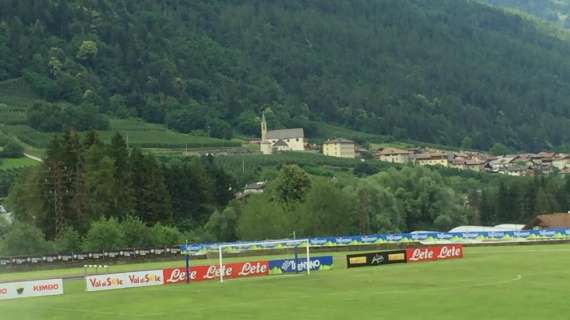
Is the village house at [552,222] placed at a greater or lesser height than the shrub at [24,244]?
lesser

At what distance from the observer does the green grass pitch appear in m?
59.5

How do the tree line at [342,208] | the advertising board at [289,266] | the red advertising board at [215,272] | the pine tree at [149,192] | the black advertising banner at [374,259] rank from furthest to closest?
the pine tree at [149,192] < the tree line at [342,208] < the black advertising banner at [374,259] < the advertising board at [289,266] < the red advertising board at [215,272]

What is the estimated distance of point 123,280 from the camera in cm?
8331

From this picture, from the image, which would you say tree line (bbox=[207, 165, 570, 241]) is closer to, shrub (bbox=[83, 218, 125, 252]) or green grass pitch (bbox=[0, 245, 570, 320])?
shrub (bbox=[83, 218, 125, 252])

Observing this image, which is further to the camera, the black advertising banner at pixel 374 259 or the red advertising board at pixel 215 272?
the black advertising banner at pixel 374 259

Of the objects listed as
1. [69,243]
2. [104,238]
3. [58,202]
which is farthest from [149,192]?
[104,238]

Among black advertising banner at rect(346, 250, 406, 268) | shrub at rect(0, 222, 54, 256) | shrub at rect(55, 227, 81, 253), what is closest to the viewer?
black advertising banner at rect(346, 250, 406, 268)

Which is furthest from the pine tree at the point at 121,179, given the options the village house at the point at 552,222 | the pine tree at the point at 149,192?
the village house at the point at 552,222

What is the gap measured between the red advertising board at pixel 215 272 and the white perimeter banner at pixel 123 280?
39.7 inches

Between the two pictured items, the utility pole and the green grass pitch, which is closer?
the green grass pitch

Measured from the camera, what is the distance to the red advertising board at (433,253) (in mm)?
101812

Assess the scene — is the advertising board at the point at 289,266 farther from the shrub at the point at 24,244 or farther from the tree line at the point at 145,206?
the tree line at the point at 145,206

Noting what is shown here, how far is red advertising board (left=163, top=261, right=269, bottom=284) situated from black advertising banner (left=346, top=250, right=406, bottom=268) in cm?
797

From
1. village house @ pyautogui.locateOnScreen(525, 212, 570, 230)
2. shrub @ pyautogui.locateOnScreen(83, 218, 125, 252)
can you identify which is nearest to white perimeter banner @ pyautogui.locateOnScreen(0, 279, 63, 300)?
shrub @ pyautogui.locateOnScreen(83, 218, 125, 252)
